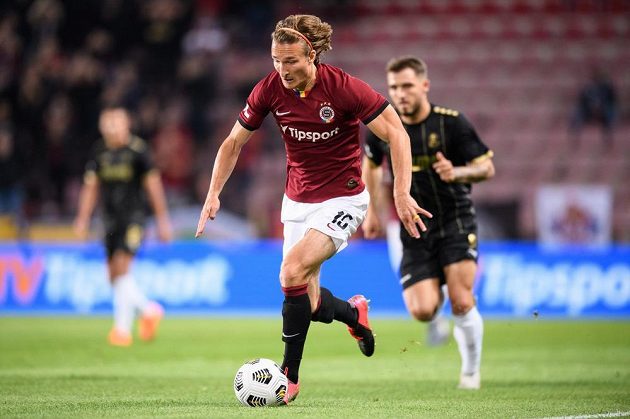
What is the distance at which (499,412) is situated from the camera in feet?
20.5

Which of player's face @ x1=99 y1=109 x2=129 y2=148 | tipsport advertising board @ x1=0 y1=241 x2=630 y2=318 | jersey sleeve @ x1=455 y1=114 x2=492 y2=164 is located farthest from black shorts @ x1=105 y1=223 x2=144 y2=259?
jersey sleeve @ x1=455 y1=114 x2=492 y2=164

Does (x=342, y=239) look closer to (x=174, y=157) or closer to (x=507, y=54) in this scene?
(x=174, y=157)

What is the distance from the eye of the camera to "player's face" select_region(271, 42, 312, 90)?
20.9 ft

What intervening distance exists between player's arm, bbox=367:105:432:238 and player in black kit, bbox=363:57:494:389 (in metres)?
1.49

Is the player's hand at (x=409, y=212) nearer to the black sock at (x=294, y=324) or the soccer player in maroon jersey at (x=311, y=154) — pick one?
the soccer player in maroon jersey at (x=311, y=154)

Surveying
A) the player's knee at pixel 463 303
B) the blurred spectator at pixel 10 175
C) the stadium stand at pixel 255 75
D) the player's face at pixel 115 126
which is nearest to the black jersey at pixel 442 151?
the player's knee at pixel 463 303

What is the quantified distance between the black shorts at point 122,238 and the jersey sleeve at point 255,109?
18.7ft

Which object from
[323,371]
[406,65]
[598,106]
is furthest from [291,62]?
[598,106]

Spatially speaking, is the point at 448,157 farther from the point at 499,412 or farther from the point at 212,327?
the point at 212,327

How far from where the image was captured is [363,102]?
649 cm

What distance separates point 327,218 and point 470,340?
6.16ft

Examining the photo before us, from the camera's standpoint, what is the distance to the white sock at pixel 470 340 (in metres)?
7.88

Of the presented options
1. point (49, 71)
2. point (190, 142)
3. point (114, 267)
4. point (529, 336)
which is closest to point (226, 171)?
point (114, 267)

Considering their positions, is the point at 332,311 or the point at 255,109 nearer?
the point at 255,109
